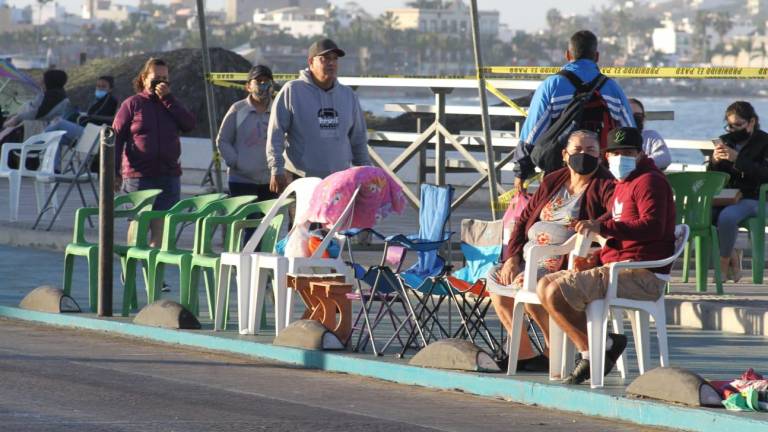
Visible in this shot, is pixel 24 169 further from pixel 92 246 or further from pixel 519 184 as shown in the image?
pixel 519 184

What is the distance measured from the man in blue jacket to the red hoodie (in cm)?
201

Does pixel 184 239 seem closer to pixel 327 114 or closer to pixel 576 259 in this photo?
pixel 327 114

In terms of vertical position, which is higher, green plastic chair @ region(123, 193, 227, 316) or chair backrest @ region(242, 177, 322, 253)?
chair backrest @ region(242, 177, 322, 253)

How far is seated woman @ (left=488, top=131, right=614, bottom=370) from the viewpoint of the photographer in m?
11.2

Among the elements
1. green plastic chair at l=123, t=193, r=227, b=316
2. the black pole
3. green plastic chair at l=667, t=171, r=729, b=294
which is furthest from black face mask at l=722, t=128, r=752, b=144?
the black pole

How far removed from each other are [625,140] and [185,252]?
4.08 m

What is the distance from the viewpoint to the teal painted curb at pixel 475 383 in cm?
966

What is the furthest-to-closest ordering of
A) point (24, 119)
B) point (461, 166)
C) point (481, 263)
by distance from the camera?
1. point (24, 119)
2. point (461, 166)
3. point (481, 263)

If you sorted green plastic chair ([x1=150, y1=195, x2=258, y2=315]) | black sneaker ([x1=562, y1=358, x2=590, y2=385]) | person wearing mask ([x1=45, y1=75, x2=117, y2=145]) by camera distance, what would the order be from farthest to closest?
1. person wearing mask ([x1=45, y1=75, x2=117, y2=145])
2. green plastic chair ([x1=150, y1=195, x2=258, y2=315])
3. black sneaker ([x1=562, y1=358, x2=590, y2=385])

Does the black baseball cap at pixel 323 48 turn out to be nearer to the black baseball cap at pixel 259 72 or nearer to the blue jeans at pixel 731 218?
the black baseball cap at pixel 259 72

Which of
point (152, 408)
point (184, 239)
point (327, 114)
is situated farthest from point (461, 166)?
point (152, 408)

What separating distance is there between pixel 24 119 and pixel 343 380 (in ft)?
56.1

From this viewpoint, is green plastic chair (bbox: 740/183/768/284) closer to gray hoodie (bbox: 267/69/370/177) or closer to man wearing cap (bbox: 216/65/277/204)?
gray hoodie (bbox: 267/69/370/177)

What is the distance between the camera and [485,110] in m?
16.5
